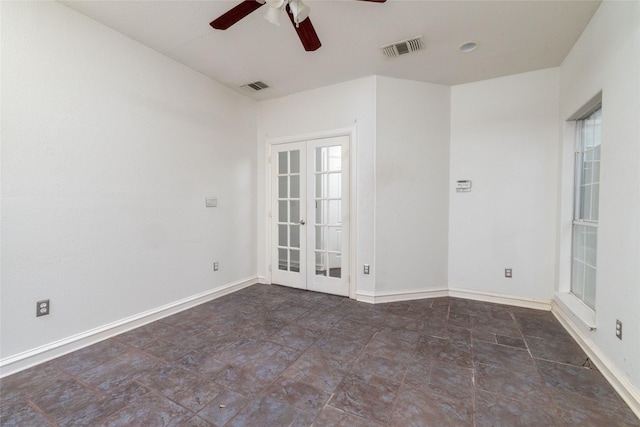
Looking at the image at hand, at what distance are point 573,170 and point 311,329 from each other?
10.2 feet

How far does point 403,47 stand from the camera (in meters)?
2.67

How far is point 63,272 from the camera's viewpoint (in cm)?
216

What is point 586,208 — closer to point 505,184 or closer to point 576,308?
point 505,184

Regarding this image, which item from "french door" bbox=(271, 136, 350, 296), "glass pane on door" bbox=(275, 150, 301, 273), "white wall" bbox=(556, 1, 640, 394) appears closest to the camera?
"white wall" bbox=(556, 1, 640, 394)

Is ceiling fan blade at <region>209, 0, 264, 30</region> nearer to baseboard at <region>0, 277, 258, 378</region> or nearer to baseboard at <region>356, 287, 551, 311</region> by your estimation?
baseboard at <region>0, 277, 258, 378</region>

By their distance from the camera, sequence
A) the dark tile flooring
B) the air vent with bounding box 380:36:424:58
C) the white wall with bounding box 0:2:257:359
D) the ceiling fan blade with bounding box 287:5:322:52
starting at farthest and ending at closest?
the air vent with bounding box 380:36:424:58
the white wall with bounding box 0:2:257:359
the ceiling fan blade with bounding box 287:5:322:52
the dark tile flooring

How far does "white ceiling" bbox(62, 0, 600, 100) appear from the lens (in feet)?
7.06

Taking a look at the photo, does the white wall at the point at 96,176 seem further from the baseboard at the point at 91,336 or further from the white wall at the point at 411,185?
the white wall at the point at 411,185

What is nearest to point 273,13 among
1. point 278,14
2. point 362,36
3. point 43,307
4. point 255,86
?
point 278,14

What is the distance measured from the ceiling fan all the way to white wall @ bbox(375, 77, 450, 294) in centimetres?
155

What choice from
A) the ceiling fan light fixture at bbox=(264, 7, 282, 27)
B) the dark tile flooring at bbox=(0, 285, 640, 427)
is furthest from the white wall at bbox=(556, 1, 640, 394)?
the ceiling fan light fixture at bbox=(264, 7, 282, 27)

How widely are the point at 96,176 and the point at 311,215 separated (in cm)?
232

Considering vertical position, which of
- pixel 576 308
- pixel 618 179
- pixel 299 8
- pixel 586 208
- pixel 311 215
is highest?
pixel 299 8

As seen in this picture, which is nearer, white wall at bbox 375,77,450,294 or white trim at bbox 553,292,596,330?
white trim at bbox 553,292,596,330
